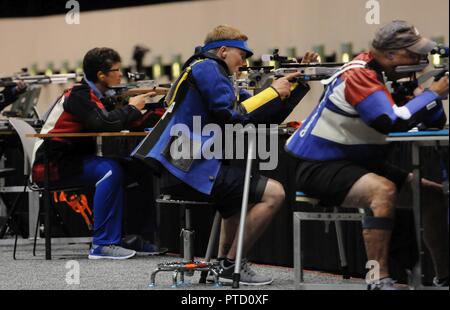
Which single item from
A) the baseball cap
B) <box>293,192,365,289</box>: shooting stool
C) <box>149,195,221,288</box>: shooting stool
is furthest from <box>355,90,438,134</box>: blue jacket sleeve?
<box>149,195,221,288</box>: shooting stool

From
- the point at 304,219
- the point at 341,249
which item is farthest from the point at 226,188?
the point at 341,249

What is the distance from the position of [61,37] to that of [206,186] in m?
6.93

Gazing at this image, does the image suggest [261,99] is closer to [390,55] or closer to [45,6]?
[390,55]

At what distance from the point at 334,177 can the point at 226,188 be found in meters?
0.74

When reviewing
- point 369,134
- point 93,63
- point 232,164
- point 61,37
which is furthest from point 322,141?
point 61,37

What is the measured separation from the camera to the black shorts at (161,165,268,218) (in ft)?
16.6

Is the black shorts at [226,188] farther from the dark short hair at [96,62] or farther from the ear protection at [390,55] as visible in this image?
the dark short hair at [96,62]

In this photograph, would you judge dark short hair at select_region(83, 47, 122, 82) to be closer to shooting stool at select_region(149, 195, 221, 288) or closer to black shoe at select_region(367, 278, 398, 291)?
shooting stool at select_region(149, 195, 221, 288)

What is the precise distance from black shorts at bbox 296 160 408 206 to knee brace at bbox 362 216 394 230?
0.17 m

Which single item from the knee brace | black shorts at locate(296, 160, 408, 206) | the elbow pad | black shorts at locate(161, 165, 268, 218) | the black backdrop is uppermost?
the black backdrop

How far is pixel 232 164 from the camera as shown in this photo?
18.3 feet

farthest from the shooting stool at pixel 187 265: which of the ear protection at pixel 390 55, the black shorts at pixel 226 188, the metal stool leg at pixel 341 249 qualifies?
the ear protection at pixel 390 55

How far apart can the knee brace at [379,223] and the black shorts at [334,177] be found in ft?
0.57
